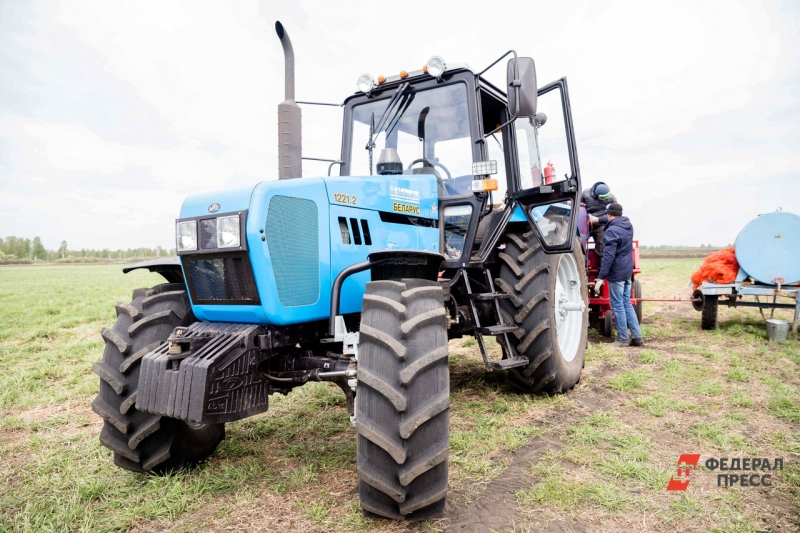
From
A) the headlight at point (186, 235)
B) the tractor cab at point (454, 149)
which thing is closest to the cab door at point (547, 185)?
the tractor cab at point (454, 149)

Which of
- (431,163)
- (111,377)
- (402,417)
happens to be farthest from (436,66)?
(111,377)

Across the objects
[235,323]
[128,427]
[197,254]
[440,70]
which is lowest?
[128,427]

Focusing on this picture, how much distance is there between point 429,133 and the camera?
4.46m

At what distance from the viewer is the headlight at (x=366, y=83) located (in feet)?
14.8

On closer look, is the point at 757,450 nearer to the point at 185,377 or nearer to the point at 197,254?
the point at 185,377

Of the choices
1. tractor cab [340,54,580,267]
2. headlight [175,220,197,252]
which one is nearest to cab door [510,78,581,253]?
tractor cab [340,54,580,267]

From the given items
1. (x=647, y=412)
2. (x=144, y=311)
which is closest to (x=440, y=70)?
(x=144, y=311)

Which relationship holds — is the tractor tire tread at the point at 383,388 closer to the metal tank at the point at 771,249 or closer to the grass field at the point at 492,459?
the grass field at the point at 492,459

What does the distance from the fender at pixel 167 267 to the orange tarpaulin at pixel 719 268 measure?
24.9ft

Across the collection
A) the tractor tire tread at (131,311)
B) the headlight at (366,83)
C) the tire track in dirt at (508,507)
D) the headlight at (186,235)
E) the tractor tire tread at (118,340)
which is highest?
the headlight at (366,83)

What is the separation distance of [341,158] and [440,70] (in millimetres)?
1197

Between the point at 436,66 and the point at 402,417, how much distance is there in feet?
9.80

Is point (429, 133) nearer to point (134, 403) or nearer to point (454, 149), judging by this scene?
point (454, 149)

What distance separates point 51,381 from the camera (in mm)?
6059
